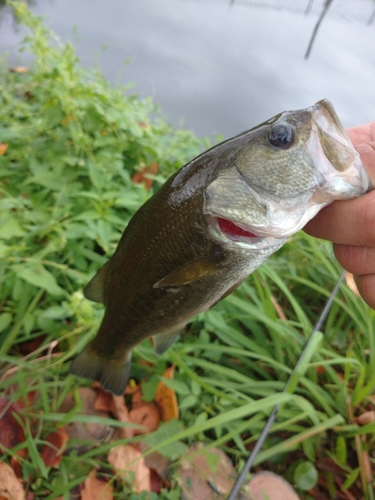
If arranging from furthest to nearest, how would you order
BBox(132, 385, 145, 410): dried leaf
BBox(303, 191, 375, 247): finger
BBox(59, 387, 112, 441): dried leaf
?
1. BBox(132, 385, 145, 410): dried leaf
2. BBox(59, 387, 112, 441): dried leaf
3. BBox(303, 191, 375, 247): finger

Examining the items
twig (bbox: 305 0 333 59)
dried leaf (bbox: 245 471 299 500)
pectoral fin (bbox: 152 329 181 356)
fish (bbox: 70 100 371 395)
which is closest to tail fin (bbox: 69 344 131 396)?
pectoral fin (bbox: 152 329 181 356)

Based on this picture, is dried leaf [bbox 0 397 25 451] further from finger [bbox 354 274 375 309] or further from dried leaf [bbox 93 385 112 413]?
finger [bbox 354 274 375 309]

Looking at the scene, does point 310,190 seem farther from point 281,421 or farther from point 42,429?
point 42,429

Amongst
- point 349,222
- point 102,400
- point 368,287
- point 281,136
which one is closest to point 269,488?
point 102,400

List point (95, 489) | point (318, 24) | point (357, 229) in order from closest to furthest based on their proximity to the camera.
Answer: point (357, 229)
point (95, 489)
point (318, 24)

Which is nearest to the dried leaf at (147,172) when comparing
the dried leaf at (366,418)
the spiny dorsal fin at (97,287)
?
the spiny dorsal fin at (97,287)

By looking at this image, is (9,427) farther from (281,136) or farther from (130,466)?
(281,136)
